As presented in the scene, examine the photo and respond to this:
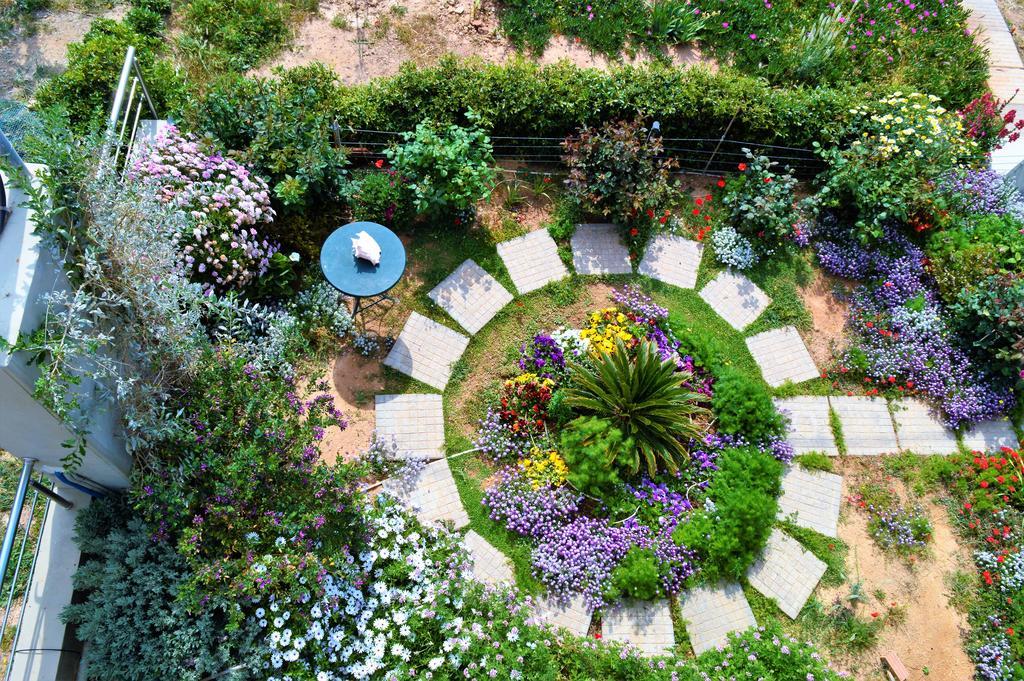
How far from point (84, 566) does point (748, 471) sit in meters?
6.51

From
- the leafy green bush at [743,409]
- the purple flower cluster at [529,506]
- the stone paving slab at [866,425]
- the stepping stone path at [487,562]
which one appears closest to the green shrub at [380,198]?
the purple flower cluster at [529,506]

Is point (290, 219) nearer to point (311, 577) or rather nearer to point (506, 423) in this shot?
point (506, 423)

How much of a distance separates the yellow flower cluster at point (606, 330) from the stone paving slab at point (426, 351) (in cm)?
146

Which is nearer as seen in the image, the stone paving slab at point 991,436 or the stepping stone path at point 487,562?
the stepping stone path at point 487,562

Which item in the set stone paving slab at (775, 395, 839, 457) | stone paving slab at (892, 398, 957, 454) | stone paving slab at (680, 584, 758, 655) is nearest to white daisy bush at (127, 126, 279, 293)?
stone paving slab at (680, 584, 758, 655)

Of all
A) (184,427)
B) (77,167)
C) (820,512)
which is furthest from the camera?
(820,512)

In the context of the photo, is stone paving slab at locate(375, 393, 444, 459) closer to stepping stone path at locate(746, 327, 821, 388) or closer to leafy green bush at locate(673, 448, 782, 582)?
leafy green bush at locate(673, 448, 782, 582)

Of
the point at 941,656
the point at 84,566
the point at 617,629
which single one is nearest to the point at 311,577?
the point at 84,566

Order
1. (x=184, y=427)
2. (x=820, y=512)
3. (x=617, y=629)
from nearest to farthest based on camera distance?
(x=184, y=427), (x=617, y=629), (x=820, y=512)

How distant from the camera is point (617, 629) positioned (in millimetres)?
6703

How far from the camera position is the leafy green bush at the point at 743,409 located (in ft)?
23.7

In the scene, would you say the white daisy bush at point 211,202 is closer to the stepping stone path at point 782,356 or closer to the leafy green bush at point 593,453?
the leafy green bush at point 593,453

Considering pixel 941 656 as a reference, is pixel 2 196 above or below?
above

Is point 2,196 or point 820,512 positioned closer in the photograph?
point 2,196
